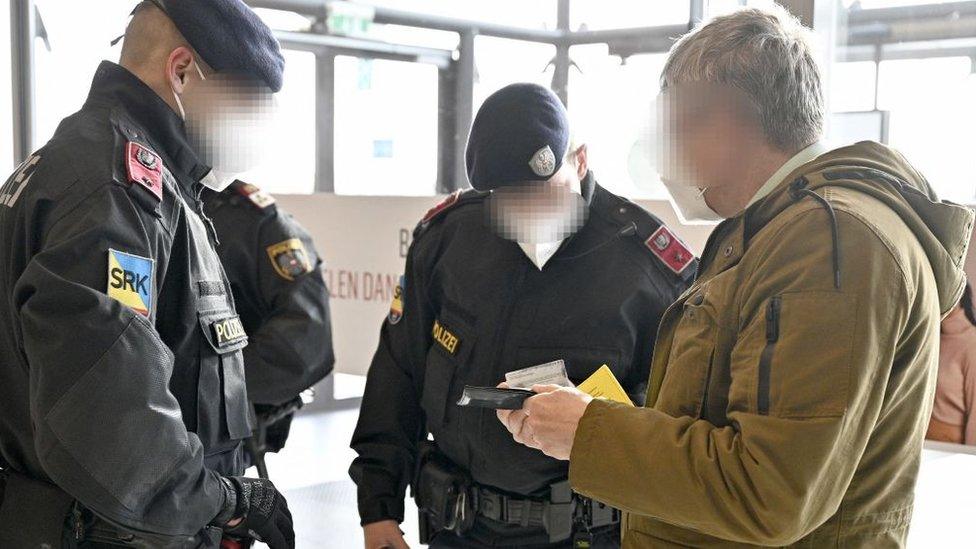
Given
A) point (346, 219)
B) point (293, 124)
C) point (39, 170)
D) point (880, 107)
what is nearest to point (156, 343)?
point (39, 170)

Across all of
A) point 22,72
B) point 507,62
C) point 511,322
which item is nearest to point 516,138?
point 511,322

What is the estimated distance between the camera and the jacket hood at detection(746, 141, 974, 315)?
101cm

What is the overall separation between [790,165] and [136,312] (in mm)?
858

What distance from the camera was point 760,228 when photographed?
1062mm

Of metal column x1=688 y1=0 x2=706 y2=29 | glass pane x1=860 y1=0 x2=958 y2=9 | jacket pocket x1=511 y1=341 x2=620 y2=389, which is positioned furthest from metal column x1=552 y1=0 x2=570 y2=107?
jacket pocket x1=511 y1=341 x2=620 y2=389

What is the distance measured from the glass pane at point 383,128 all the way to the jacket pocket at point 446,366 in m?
2.66

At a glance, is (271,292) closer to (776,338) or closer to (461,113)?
(776,338)

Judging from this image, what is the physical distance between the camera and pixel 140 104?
144 centimetres

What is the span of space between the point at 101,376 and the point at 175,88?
1.61ft

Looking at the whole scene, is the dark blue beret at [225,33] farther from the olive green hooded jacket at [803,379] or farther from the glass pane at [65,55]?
the glass pane at [65,55]

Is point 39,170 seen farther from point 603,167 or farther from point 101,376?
point 603,167

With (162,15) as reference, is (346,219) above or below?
below

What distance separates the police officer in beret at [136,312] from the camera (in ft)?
4.03

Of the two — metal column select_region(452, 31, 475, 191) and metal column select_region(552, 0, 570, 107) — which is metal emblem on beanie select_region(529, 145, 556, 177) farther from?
metal column select_region(452, 31, 475, 191)
